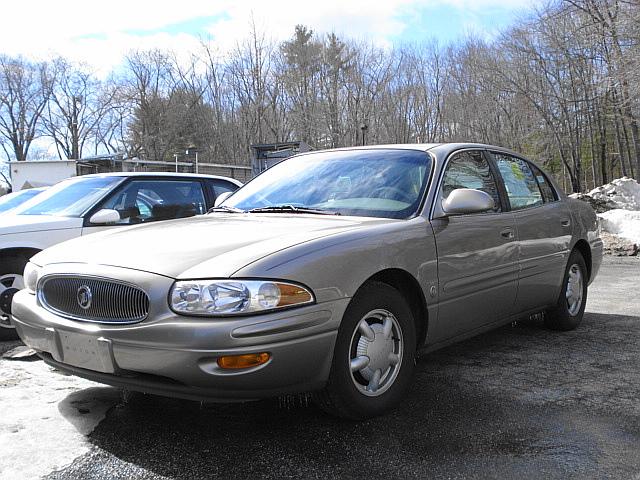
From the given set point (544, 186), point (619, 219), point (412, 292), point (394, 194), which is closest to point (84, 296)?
point (412, 292)

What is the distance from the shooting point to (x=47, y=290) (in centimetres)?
302

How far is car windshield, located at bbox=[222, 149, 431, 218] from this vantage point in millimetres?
3564

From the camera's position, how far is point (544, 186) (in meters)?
5.02

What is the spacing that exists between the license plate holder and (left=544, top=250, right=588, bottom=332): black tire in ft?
12.2

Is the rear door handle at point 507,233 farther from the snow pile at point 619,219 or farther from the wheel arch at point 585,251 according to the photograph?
the snow pile at point 619,219

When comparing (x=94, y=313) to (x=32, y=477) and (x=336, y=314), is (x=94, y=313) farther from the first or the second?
(x=336, y=314)

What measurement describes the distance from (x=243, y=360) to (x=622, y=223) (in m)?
12.2

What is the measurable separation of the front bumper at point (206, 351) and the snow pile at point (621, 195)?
1576cm

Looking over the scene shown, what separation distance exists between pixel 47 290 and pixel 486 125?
3572 cm

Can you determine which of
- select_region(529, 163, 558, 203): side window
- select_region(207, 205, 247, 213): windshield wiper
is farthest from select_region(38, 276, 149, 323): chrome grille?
select_region(529, 163, 558, 203): side window

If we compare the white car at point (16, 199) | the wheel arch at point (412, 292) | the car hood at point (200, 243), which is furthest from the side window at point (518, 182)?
the white car at point (16, 199)

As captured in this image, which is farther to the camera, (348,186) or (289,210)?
(348,186)

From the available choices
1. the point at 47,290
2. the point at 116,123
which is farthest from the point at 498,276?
the point at 116,123

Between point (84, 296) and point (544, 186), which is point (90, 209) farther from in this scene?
point (544, 186)
